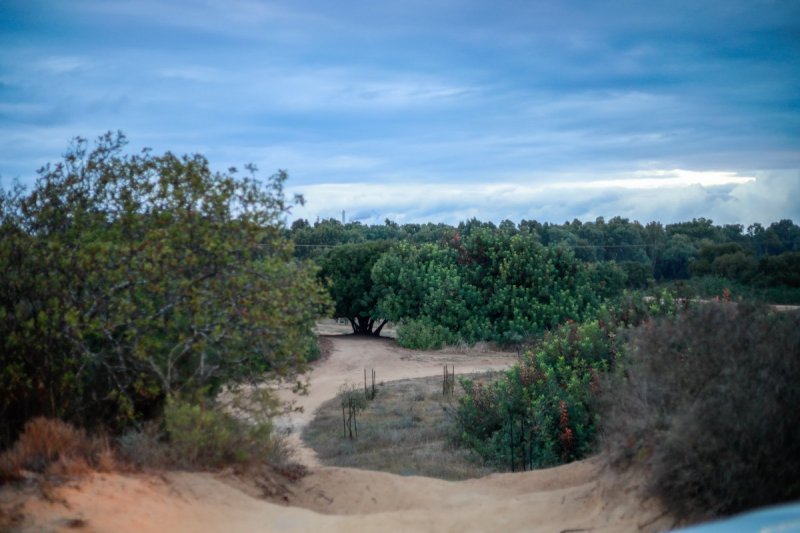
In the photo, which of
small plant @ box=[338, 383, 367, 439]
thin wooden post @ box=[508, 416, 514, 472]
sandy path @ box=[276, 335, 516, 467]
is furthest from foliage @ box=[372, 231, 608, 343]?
thin wooden post @ box=[508, 416, 514, 472]

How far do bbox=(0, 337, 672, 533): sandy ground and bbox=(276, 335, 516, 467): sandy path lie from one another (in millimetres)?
9756

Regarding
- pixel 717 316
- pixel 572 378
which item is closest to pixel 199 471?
pixel 717 316

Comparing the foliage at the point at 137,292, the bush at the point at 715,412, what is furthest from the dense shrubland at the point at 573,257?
the foliage at the point at 137,292

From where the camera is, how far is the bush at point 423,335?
27297 millimetres

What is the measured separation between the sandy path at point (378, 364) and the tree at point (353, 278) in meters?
1.52

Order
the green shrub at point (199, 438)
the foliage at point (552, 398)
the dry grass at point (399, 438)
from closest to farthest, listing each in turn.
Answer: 1. the green shrub at point (199, 438)
2. the foliage at point (552, 398)
3. the dry grass at point (399, 438)

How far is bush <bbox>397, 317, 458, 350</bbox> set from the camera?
27.3m

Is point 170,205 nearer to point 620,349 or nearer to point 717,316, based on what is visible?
point 717,316

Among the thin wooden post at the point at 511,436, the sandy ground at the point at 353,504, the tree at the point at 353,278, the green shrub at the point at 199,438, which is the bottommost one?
the thin wooden post at the point at 511,436

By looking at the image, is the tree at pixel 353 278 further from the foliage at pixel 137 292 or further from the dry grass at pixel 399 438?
the foliage at pixel 137 292

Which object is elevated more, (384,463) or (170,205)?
(170,205)

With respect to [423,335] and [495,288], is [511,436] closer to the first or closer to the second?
[423,335]

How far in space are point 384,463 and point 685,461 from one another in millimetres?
7089

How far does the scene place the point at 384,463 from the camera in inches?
504
